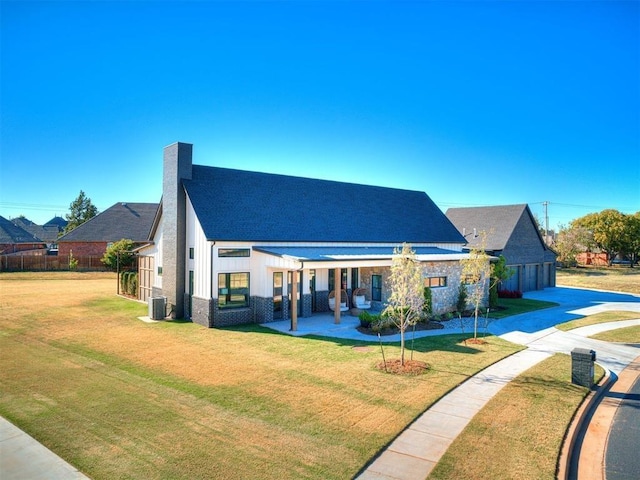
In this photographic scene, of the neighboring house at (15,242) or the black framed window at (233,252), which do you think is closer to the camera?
the black framed window at (233,252)

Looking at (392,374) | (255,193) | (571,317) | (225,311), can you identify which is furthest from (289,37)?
(571,317)

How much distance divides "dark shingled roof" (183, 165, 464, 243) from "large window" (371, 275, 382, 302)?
3.01m

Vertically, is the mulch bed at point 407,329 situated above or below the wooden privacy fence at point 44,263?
below

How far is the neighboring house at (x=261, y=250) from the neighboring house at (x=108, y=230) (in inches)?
958

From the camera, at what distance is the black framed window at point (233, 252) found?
64.5 feet

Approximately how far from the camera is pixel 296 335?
17.8m

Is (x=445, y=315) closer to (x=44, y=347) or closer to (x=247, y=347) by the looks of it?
(x=247, y=347)

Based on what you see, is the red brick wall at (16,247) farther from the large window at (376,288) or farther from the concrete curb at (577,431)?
the concrete curb at (577,431)

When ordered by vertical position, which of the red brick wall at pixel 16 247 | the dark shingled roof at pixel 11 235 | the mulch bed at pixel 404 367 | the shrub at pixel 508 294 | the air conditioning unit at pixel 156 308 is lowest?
the mulch bed at pixel 404 367

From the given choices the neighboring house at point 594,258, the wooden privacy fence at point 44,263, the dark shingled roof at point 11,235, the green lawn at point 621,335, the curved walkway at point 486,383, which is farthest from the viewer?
the neighboring house at point 594,258

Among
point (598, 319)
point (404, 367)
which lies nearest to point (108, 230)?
point (404, 367)

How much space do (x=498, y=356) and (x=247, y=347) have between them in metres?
9.28

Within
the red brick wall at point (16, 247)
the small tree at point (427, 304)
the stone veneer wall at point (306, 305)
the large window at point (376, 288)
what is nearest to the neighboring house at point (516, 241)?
the small tree at point (427, 304)

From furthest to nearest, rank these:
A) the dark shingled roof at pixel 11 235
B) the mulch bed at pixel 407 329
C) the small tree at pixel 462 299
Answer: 1. the dark shingled roof at pixel 11 235
2. the small tree at pixel 462 299
3. the mulch bed at pixel 407 329
